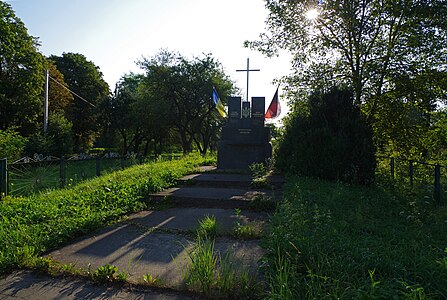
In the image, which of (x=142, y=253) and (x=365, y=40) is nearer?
(x=142, y=253)

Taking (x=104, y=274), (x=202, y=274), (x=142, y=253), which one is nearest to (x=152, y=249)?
(x=142, y=253)

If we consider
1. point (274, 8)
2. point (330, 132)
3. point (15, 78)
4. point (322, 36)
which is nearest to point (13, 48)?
point (15, 78)

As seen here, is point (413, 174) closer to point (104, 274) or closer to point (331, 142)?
point (331, 142)

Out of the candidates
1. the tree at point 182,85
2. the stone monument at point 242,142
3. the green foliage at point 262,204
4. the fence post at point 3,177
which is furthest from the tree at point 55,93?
the green foliage at point 262,204

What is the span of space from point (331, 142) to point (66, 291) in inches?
263

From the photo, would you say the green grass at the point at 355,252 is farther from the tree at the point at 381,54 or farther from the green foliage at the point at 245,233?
the tree at the point at 381,54

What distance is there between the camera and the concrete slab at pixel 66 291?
268cm

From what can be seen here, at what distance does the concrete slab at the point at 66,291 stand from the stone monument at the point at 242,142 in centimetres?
852

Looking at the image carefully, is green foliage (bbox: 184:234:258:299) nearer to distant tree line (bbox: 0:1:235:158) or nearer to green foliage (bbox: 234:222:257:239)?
green foliage (bbox: 234:222:257:239)

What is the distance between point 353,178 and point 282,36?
20.7 ft

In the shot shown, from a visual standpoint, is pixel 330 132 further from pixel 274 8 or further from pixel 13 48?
pixel 13 48

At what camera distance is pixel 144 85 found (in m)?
24.2

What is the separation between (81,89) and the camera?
35.3 meters

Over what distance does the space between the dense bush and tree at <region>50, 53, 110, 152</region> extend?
97.6 feet
